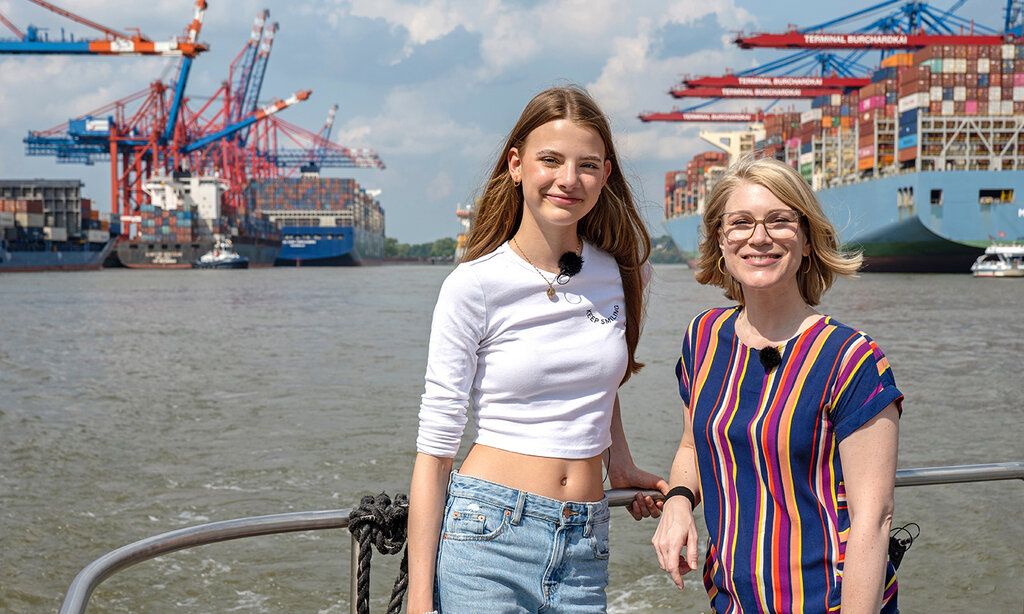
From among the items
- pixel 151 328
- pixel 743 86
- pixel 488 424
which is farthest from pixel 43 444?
pixel 743 86

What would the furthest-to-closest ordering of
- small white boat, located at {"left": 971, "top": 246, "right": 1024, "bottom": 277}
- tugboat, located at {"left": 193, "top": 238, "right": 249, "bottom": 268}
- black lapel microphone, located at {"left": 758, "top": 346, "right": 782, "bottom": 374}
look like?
tugboat, located at {"left": 193, "top": 238, "right": 249, "bottom": 268} < small white boat, located at {"left": 971, "top": 246, "right": 1024, "bottom": 277} < black lapel microphone, located at {"left": 758, "top": 346, "right": 782, "bottom": 374}

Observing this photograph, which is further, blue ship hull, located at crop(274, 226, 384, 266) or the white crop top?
blue ship hull, located at crop(274, 226, 384, 266)

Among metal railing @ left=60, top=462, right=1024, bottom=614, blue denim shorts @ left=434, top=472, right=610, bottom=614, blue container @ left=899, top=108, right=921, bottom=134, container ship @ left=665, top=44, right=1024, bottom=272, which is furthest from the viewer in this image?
blue container @ left=899, top=108, right=921, bottom=134

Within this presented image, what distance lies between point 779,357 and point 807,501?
207 mm

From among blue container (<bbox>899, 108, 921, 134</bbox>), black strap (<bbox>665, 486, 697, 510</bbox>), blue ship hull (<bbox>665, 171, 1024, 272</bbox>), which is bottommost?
black strap (<bbox>665, 486, 697, 510</bbox>)

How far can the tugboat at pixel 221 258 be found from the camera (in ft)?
229

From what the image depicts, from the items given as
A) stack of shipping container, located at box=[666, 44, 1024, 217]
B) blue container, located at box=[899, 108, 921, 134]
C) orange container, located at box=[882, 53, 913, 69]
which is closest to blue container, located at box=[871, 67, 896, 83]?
stack of shipping container, located at box=[666, 44, 1024, 217]

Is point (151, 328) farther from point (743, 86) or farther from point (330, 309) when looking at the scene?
point (743, 86)

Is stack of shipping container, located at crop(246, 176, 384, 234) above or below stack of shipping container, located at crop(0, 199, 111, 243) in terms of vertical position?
above

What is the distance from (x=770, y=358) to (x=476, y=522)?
514mm

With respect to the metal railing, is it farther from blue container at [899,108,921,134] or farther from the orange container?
the orange container

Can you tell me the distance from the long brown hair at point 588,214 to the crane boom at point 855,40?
142 feet

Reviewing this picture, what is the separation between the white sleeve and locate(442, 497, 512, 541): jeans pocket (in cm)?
9

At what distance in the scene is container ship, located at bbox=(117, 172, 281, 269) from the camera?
68.6m
